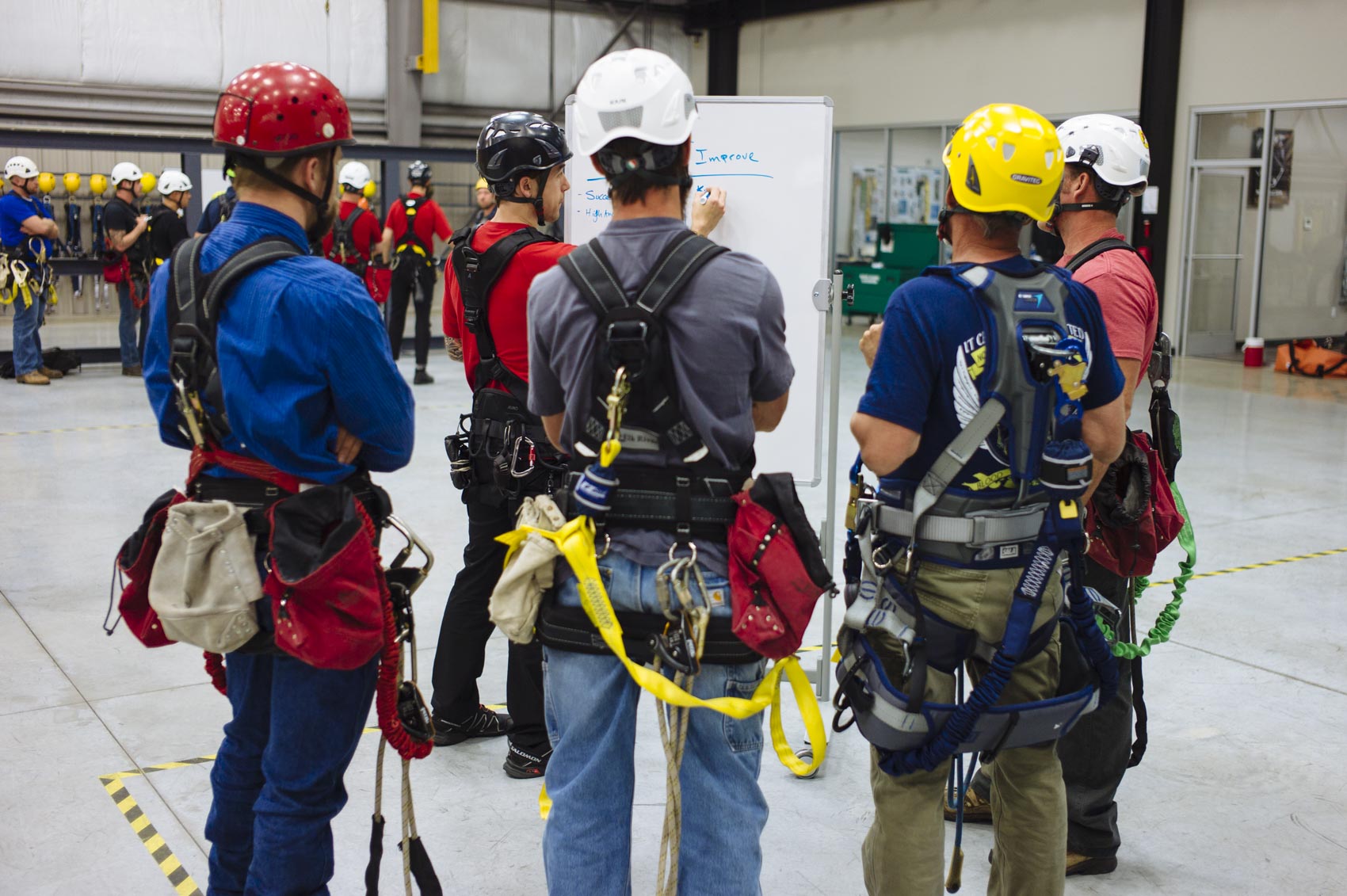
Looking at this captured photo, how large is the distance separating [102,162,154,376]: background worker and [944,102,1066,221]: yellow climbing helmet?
32.2ft

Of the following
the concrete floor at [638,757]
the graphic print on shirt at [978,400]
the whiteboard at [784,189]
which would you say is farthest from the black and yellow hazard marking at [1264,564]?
the graphic print on shirt at [978,400]

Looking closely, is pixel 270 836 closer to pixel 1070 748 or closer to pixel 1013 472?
pixel 1013 472

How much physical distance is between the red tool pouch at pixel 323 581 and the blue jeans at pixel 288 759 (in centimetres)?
10

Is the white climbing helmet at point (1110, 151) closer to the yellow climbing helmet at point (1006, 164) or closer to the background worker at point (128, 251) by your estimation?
the yellow climbing helmet at point (1006, 164)

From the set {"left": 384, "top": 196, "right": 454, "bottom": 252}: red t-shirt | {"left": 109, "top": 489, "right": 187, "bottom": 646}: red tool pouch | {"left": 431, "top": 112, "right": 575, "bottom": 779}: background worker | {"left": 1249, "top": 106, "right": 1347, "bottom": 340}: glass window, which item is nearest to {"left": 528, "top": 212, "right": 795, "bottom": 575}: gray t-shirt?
{"left": 109, "top": 489, "right": 187, "bottom": 646}: red tool pouch

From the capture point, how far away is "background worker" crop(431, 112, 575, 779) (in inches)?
125

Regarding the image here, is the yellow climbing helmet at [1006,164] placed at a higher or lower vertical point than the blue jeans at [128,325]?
higher

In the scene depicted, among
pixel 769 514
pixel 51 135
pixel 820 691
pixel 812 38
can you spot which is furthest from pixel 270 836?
pixel 812 38

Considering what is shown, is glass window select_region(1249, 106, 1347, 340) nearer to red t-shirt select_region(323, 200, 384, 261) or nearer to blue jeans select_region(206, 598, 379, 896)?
red t-shirt select_region(323, 200, 384, 261)

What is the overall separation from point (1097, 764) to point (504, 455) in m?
1.72

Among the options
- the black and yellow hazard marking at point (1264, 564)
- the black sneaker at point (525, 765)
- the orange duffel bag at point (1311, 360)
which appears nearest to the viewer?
the black sneaker at point (525, 765)

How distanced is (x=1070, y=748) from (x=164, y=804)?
235cm

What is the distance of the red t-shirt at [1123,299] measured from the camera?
2.71m

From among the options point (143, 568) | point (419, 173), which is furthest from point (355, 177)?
point (143, 568)
